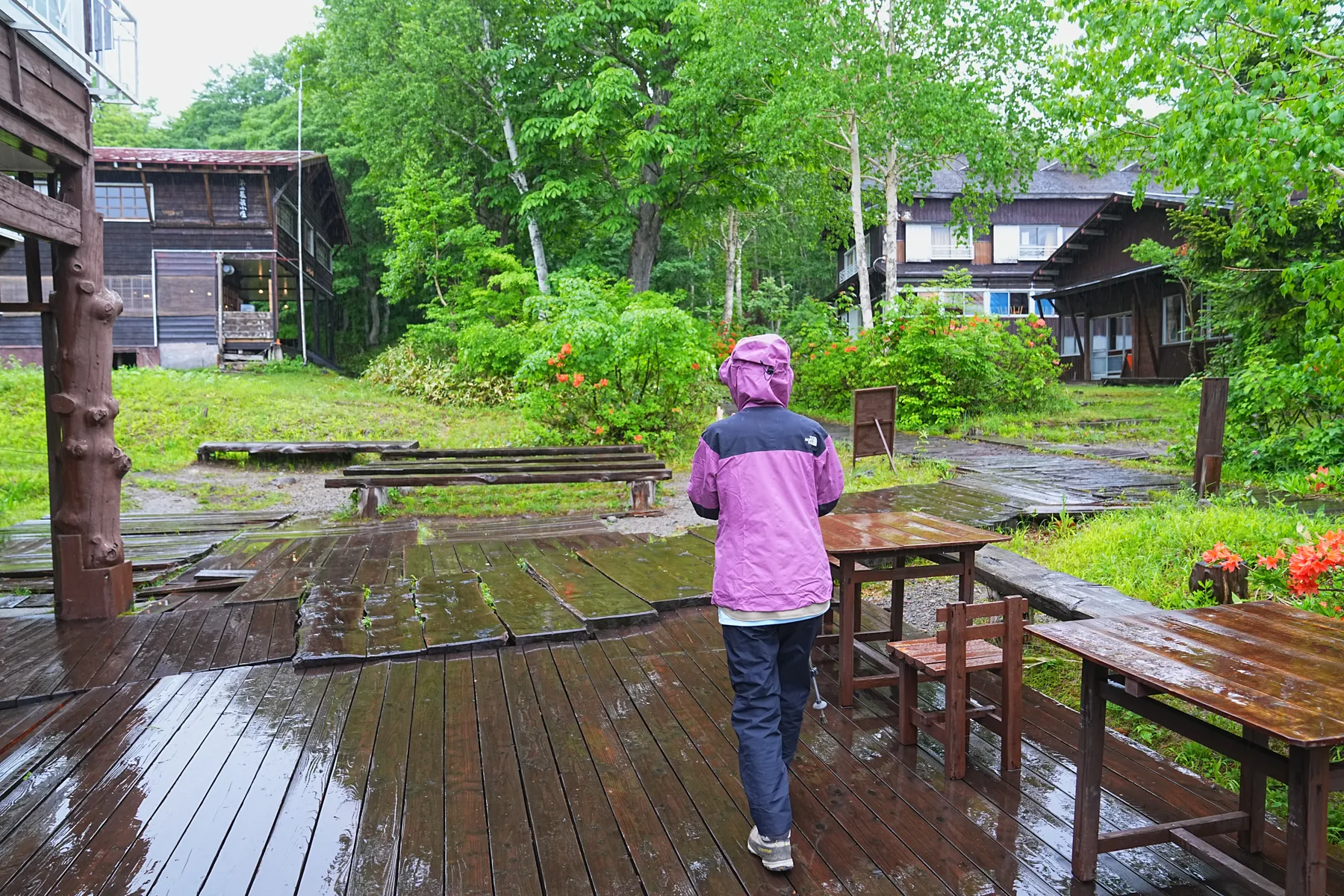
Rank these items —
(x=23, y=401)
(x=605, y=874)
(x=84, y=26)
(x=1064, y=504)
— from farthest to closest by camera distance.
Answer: (x=23, y=401)
(x=1064, y=504)
(x=84, y=26)
(x=605, y=874)

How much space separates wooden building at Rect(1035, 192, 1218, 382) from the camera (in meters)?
Answer: 22.4

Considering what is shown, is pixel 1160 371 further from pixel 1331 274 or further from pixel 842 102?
pixel 1331 274

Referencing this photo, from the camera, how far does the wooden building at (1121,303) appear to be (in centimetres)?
2238

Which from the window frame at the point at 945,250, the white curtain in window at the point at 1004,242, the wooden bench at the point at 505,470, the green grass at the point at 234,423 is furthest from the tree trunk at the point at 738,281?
the wooden bench at the point at 505,470

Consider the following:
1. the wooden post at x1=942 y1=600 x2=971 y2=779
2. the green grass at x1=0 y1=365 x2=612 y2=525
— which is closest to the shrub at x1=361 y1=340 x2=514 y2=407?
the green grass at x1=0 y1=365 x2=612 y2=525

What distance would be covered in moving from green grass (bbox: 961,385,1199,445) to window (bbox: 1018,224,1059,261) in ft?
48.1

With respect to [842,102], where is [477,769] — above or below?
below

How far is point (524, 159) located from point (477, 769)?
20.5m

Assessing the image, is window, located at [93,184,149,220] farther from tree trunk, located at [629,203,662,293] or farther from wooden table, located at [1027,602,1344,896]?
wooden table, located at [1027,602,1344,896]

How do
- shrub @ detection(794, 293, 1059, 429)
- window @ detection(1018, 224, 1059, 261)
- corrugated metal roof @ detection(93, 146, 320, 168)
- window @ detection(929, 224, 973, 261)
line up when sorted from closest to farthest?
shrub @ detection(794, 293, 1059, 429) → corrugated metal roof @ detection(93, 146, 320, 168) → window @ detection(929, 224, 973, 261) → window @ detection(1018, 224, 1059, 261)

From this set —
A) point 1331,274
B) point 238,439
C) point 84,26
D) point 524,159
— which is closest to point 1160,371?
point 524,159

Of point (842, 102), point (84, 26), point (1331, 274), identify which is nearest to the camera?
point (84, 26)

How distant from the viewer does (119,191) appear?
24578 mm

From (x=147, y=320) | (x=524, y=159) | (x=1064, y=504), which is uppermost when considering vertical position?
(x=524, y=159)
